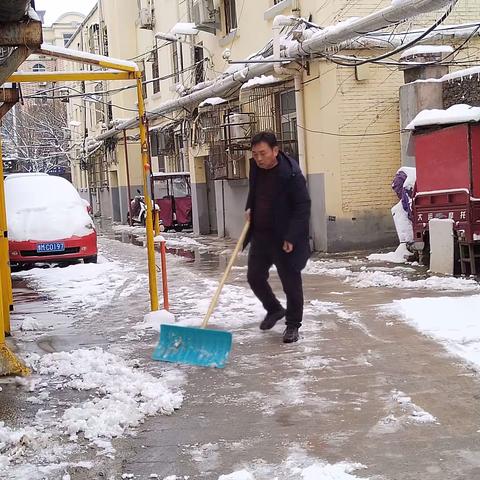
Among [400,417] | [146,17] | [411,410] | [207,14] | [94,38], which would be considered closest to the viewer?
[400,417]

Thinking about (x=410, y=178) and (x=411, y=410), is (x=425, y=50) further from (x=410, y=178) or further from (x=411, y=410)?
(x=411, y=410)

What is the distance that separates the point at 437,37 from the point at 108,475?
11.3 meters

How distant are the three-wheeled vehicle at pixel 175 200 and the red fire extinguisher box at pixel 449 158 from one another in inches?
558

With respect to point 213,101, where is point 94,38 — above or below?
above

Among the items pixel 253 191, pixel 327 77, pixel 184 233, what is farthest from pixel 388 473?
pixel 184 233

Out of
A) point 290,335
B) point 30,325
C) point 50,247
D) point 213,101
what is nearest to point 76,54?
point 30,325

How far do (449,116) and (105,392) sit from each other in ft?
21.7

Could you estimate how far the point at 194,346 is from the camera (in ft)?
18.5

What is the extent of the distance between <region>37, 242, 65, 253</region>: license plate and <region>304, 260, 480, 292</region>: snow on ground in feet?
13.9

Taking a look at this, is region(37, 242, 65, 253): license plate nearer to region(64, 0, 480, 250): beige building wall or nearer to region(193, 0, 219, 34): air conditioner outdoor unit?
region(64, 0, 480, 250): beige building wall

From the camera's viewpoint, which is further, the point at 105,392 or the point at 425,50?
the point at 425,50

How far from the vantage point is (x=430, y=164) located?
1002 cm

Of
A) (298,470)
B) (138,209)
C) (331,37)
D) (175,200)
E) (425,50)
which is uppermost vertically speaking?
(331,37)

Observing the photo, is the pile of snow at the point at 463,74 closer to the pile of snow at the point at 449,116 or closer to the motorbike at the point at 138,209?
the pile of snow at the point at 449,116
